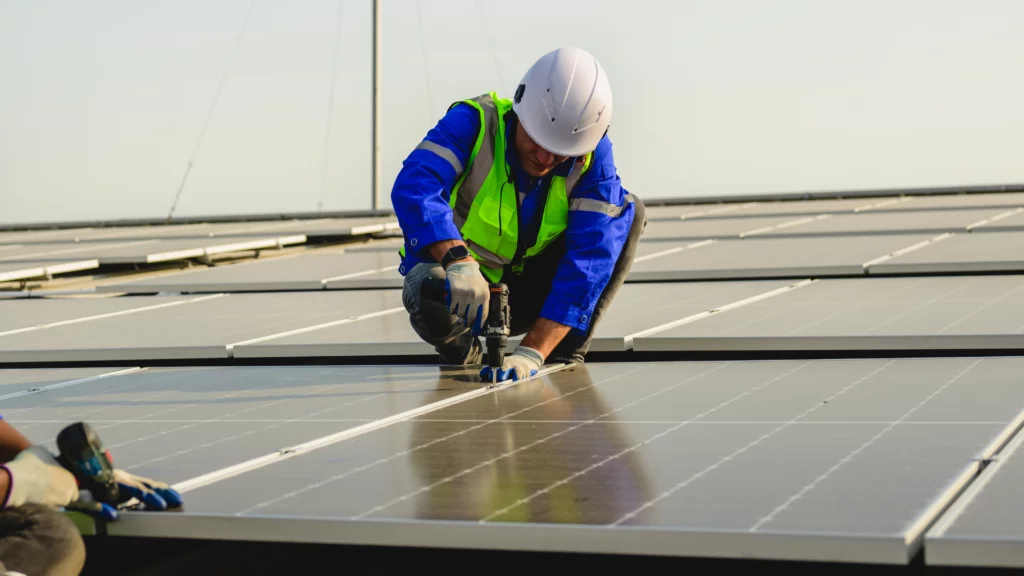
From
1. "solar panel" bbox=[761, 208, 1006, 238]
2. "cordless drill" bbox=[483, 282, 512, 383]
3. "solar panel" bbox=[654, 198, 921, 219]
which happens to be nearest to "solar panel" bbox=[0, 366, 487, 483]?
"cordless drill" bbox=[483, 282, 512, 383]

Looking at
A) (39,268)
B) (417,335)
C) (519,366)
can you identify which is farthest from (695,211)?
(519,366)

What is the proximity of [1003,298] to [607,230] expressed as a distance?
8.13ft

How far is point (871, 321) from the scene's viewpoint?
6227mm

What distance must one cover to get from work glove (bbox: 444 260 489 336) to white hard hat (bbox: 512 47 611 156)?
0.67 meters

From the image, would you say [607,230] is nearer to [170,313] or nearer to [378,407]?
[378,407]

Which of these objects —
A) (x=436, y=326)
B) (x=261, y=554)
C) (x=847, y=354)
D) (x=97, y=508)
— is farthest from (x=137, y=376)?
(x=847, y=354)

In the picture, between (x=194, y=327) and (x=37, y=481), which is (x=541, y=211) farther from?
(x=37, y=481)

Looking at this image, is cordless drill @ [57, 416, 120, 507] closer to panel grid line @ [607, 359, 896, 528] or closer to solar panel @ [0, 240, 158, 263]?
panel grid line @ [607, 359, 896, 528]

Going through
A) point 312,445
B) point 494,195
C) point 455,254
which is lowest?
point 312,445

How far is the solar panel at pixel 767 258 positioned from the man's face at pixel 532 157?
350cm

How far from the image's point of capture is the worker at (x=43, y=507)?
332 cm

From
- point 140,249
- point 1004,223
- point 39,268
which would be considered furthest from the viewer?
point 140,249

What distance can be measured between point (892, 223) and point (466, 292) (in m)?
8.86

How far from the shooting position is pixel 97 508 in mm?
3441
